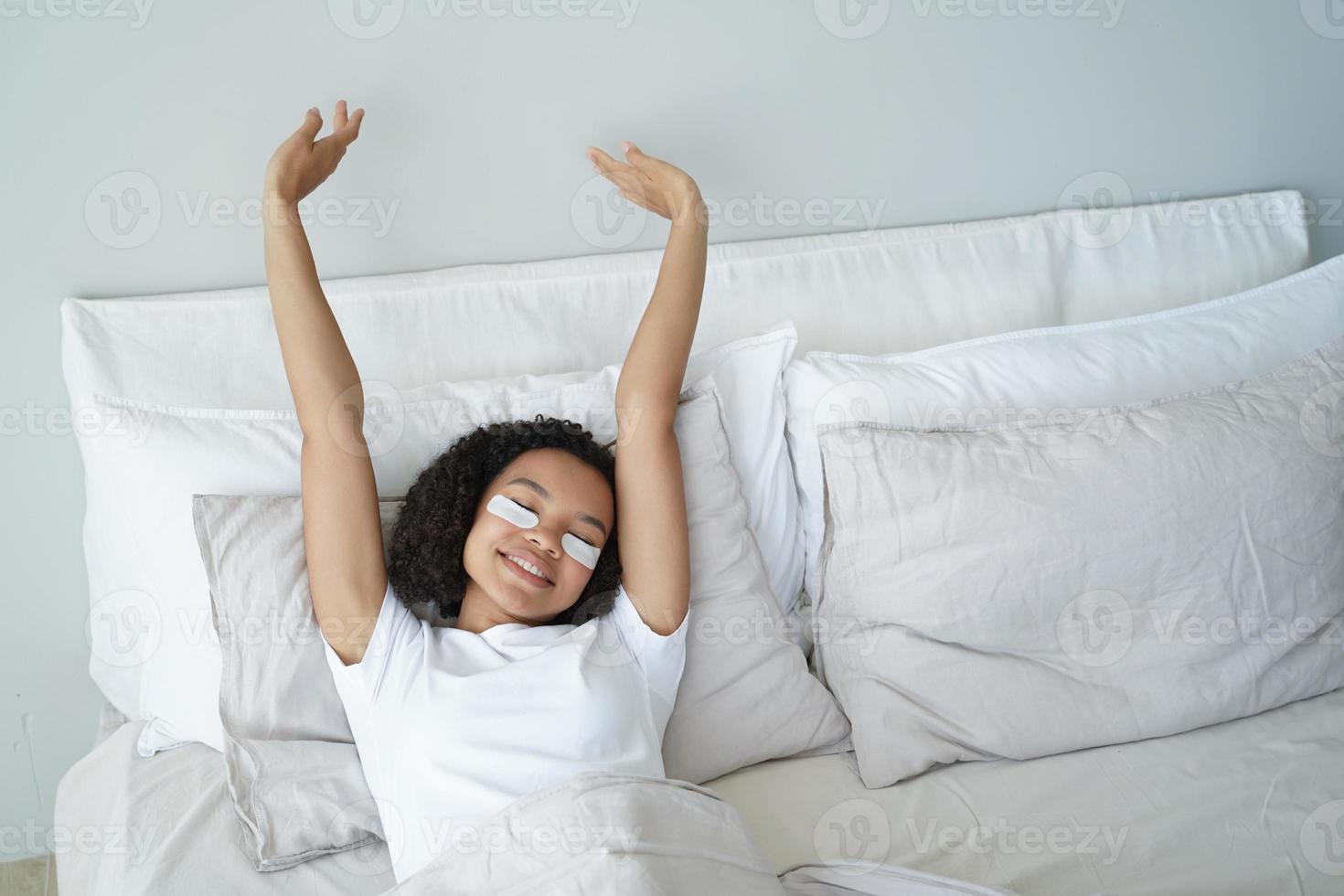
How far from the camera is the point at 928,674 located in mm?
1539

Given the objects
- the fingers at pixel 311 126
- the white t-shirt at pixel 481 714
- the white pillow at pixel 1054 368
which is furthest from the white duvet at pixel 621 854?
the fingers at pixel 311 126

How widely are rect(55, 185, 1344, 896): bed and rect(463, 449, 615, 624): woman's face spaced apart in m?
0.33

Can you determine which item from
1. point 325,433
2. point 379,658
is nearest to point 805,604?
point 379,658

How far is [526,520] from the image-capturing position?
1411mm

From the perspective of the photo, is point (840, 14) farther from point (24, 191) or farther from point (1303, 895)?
point (1303, 895)

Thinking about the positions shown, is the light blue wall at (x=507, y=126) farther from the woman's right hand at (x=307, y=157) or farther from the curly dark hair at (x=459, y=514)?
the curly dark hair at (x=459, y=514)

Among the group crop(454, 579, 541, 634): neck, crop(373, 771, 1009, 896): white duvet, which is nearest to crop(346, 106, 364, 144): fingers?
crop(454, 579, 541, 634): neck

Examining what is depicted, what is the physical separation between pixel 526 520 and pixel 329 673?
0.34m

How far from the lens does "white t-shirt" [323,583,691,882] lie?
1.33m

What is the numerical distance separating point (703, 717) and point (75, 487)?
1067 mm

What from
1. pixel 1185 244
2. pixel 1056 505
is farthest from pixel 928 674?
pixel 1185 244

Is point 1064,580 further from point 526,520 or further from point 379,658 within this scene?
point 379,658

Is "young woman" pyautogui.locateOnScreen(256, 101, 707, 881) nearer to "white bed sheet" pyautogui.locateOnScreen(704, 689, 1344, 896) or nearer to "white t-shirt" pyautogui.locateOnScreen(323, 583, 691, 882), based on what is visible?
"white t-shirt" pyautogui.locateOnScreen(323, 583, 691, 882)

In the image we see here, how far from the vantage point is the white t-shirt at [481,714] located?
133 cm
